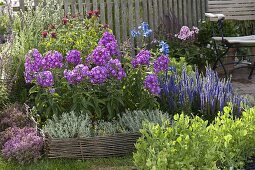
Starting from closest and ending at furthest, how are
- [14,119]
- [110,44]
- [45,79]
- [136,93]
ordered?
[45,79]
[110,44]
[136,93]
[14,119]

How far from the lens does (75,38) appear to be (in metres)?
5.17

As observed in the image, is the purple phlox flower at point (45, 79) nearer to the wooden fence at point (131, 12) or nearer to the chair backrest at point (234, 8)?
the wooden fence at point (131, 12)

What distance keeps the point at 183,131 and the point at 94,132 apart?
146 centimetres

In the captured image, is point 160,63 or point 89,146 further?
point 160,63

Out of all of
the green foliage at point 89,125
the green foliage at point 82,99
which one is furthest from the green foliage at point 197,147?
the green foliage at point 82,99

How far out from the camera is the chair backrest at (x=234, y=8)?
26.2 feet

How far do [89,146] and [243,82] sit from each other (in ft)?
11.6

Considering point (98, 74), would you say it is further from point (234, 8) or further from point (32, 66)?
point (234, 8)

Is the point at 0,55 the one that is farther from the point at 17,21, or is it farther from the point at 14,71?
the point at 17,21

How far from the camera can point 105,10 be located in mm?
7613

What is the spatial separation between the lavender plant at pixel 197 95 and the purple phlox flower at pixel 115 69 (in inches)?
24.4

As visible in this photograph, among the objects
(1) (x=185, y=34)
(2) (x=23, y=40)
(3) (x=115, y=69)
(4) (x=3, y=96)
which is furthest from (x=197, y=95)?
(1) (x=185, y=34)

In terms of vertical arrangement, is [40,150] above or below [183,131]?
below

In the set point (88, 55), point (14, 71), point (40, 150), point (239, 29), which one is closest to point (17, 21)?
point (14, 71)
